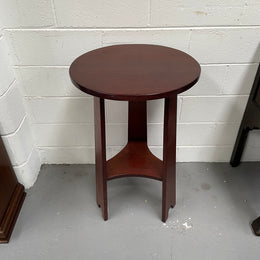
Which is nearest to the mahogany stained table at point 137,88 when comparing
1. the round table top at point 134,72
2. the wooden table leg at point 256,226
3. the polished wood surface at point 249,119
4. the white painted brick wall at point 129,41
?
the round table top at point 134,72

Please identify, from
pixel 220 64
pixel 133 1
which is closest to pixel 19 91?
pixel 133 1

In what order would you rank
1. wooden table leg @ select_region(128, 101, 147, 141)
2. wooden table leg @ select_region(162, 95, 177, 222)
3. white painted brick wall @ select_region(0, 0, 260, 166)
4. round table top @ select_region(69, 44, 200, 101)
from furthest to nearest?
1. wooden table leg @ select_region(128, 101, 147, 141)
2. white painted brick wall @ select_region(0, 0, 260, 166)
3. wooden table leg @ select_region(162, 95, 177, 222)
4. round table top @ select_region(69, 44, 200, 101)

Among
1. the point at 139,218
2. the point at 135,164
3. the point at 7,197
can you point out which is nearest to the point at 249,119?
the point at 135,164

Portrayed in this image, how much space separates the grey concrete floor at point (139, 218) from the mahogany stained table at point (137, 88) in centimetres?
9

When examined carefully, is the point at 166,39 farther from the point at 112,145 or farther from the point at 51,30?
the point at 112,145

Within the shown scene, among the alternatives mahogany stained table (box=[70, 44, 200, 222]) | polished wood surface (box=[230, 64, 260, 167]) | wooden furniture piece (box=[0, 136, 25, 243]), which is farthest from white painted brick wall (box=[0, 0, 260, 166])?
Answer: wooden furniture piece (box=[0, 136, 25, 243])

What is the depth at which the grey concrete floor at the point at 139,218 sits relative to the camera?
1210mm

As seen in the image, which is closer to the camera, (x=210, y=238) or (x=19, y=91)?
(x=210, y=238)

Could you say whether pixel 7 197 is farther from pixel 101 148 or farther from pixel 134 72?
pixel 134 72

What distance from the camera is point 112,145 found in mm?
1605

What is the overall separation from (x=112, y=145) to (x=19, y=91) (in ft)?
1.97

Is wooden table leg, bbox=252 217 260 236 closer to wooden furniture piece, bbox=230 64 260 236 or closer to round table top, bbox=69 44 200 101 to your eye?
wooden furniture piece, bbox=230 64 260 236

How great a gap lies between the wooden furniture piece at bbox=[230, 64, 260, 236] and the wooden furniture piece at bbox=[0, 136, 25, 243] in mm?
1186

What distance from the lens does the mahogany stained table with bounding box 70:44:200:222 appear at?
0.87 meters
